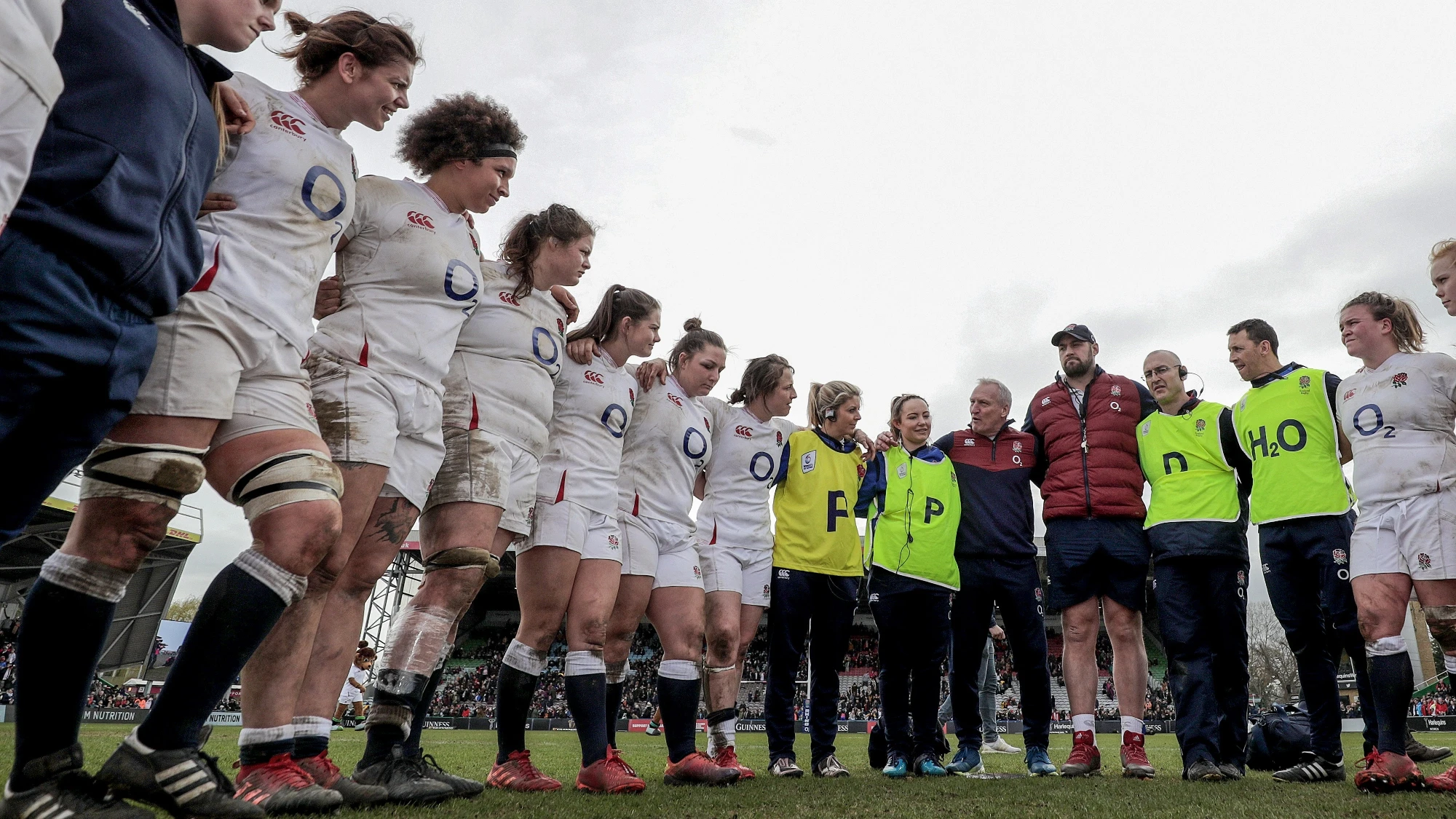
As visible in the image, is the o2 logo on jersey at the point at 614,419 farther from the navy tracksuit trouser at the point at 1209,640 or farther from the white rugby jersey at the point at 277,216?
the navy tracksuit trouser at the point at 1209,640

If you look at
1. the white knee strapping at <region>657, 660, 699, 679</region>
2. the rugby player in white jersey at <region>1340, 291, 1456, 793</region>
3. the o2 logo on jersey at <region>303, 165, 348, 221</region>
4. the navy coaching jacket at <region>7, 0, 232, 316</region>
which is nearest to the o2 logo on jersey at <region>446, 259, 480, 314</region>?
the o2 logo on jersey at <region>303, 165, 348, 221</region>

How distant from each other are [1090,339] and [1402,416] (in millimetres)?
1955

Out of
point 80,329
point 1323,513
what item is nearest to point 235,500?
point 80,329

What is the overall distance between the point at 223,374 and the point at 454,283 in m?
1.31

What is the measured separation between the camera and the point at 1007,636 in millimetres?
5910

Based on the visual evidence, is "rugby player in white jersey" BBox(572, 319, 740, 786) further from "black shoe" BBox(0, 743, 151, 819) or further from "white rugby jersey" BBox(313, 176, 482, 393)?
"black shoe" BBox(0, 743, 151, 819)

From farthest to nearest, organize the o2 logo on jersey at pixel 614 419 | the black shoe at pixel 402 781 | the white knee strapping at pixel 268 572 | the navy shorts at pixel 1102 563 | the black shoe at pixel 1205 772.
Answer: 1. the navy shorts at pixel 1102 563
2. the black shoe at pixel 1205 772
3. the o2 logo on jersey at pixel 614 419
4. the black shoe at pixel 402 781
5. the white knee strapping at pixel 268 572

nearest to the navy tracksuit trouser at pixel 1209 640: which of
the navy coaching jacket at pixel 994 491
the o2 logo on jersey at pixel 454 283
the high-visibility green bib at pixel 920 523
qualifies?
the navy coaching jacket at pixel 994 491

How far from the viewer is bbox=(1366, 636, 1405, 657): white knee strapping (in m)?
4.56

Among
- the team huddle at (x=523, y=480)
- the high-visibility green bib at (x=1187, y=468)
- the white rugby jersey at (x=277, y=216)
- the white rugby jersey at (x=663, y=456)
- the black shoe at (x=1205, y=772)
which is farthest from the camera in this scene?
the high-visibility green bib at (x=1187, y=468)

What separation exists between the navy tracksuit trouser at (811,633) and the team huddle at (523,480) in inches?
1.1

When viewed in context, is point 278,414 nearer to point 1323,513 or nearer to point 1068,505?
point 1068,505

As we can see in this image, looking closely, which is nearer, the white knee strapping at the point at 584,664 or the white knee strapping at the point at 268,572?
the white knee strapping at the point at 268,572

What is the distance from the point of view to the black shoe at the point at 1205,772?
16.2 ft
